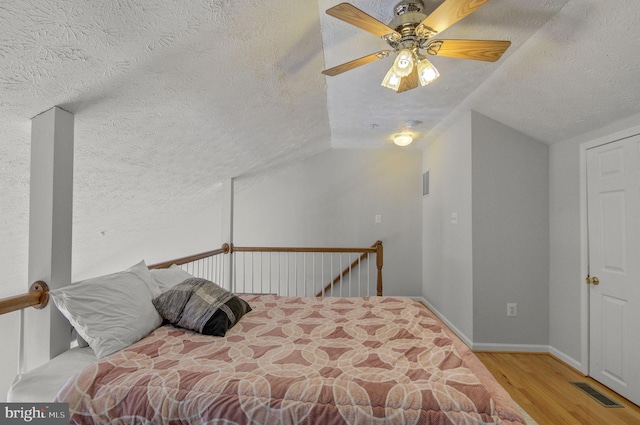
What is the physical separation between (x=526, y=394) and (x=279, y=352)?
1.93 m

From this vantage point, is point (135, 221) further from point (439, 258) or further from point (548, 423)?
point (548, 423)

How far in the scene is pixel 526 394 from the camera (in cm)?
214

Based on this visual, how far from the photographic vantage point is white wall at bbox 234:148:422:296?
14.8ft

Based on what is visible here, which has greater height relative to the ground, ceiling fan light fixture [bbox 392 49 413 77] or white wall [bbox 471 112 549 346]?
ceiling fan light fixture [bbox 392 49 413 77]

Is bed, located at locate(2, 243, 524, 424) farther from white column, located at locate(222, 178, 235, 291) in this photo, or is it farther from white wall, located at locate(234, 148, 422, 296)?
white wall, located at locate(234, 148, 422, 296)

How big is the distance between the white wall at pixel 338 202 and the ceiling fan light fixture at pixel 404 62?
9.77 ft

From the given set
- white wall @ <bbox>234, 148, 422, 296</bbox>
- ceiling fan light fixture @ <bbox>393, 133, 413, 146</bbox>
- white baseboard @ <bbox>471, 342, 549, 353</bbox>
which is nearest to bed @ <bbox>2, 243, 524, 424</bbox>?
white baseboard @ <bbox>471, 342, 549, 353</bbox>

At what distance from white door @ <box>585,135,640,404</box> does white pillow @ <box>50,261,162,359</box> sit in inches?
120

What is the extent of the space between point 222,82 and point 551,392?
3097 millimetres

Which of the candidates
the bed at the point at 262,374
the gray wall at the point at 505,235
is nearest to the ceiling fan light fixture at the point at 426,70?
the bed at the point at 262,374

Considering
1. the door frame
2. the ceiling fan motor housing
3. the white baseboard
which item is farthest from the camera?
the white baseboard

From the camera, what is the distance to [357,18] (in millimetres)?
1300

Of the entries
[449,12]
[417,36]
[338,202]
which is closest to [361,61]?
[417,36]

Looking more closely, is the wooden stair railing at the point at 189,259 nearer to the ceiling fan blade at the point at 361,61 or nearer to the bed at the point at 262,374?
the bed at the point at 262,374
